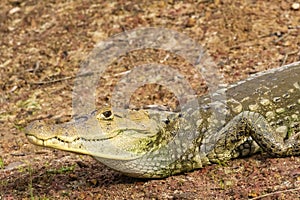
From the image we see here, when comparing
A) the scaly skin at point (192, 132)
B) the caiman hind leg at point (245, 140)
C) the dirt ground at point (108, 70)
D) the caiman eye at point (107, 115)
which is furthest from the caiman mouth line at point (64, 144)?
the caiman hind leg at point (245, 140)

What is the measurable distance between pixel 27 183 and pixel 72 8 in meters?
4.78

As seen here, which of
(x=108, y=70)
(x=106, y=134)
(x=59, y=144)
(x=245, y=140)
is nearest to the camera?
(x=59, y=144)

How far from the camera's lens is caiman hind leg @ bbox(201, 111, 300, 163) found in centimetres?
593

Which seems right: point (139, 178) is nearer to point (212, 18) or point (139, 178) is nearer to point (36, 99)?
point (36, 99)

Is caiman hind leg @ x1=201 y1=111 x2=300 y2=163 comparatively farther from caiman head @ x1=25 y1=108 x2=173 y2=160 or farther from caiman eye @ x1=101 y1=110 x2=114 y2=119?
caiman eye @ x1=101 y1=110 x2=114 y2=119

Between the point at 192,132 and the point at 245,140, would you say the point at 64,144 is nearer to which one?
the point at 192,132

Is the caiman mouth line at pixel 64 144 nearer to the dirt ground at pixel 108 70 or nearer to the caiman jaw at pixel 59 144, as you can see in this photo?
the caiman jaw at pixel 59 144

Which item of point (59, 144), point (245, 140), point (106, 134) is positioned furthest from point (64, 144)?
point (245, 140)

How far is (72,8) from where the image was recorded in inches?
417

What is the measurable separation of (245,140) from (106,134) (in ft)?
4.27

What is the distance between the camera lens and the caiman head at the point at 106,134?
18.1ft

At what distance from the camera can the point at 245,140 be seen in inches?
237

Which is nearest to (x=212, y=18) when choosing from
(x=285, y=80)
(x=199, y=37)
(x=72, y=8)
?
(x=199, y=37)

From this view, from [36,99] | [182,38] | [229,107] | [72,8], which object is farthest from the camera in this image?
[72,8]
